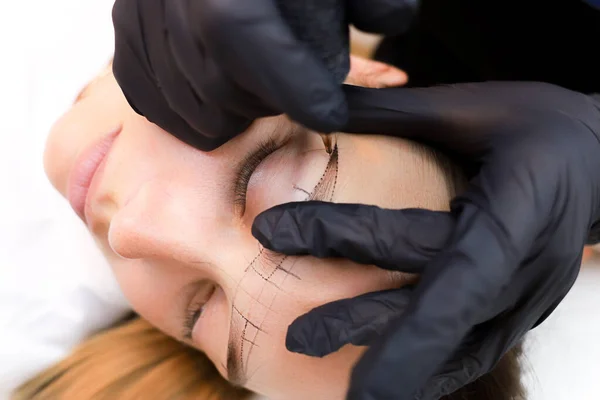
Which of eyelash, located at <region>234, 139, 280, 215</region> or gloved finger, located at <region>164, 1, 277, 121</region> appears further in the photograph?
eyelash, located at <region>234, 139, 280, 215</region>

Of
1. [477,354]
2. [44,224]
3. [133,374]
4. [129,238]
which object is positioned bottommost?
[133,374]

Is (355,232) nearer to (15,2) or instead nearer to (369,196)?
(369,196)

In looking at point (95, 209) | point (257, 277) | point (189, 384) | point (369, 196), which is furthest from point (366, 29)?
point (189, 384)

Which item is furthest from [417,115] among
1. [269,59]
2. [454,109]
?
[269,59]

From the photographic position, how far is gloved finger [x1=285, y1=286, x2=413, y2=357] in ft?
2.10

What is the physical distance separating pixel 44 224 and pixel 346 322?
2.83 ft

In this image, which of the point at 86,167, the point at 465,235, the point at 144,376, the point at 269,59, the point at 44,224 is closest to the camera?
the point at 269,59

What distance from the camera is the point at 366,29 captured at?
615mm

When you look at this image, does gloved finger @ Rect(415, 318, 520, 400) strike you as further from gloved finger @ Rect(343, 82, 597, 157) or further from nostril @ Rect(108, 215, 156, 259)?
nostril @ Rect(108, 215, 156, 259)

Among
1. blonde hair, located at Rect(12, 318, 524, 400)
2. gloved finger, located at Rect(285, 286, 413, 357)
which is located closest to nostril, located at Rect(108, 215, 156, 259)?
gloved finger, located at Rect(285, 286, 413, 357)

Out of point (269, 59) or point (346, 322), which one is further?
point (346, 322)

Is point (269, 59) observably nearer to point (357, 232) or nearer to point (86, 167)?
point (357, 232)

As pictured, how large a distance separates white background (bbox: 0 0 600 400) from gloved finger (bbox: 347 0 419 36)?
2.31ft

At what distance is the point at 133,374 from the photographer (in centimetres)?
105
